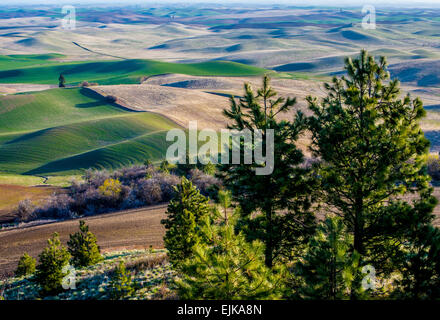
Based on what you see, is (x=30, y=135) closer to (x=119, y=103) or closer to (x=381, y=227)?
(x=119, y=103)

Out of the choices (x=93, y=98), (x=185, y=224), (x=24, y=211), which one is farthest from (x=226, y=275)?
(x=93, y=98)

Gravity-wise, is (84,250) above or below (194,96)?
below

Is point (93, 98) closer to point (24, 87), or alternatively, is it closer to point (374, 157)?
point (24, 87)

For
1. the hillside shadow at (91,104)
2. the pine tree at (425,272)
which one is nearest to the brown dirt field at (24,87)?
the hillside shadow at (91,104)

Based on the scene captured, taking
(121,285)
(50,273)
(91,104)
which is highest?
(121,285)

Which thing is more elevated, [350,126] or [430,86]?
[350,126]

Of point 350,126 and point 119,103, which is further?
point 119,103
